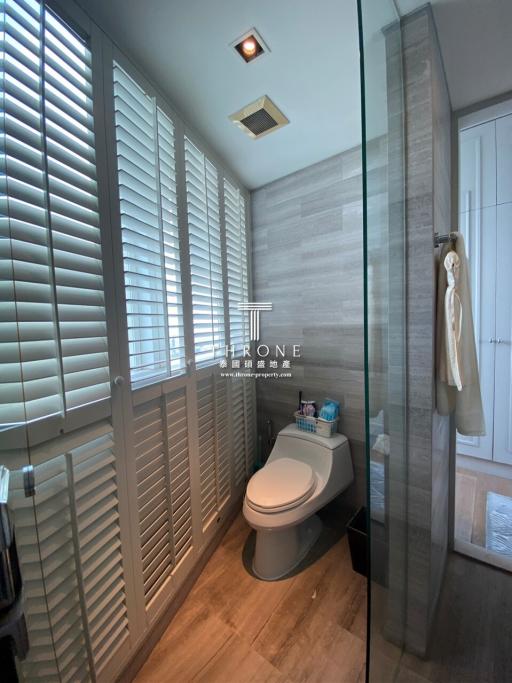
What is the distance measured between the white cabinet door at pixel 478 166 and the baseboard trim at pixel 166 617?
2.63m

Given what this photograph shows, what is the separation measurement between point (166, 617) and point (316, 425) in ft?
3.71

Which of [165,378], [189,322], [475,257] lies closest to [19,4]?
[189,322]

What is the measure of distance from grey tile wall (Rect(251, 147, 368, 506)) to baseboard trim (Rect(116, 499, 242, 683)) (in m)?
0.74

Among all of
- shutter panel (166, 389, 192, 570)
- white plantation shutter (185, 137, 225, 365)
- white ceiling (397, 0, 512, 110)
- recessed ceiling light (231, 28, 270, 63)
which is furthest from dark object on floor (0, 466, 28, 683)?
white ceiling (397, 0, 512, 110)

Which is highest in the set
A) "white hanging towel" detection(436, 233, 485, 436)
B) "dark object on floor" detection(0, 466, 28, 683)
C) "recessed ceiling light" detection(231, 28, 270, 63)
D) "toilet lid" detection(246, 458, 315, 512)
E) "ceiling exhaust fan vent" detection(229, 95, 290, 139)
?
"recessed ceiling light" detection(231, 28, 270, 63)

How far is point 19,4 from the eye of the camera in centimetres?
63

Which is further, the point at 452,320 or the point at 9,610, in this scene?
the point at 452,320

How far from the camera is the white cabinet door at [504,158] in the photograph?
167 cm

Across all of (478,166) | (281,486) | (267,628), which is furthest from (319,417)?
(478,166)

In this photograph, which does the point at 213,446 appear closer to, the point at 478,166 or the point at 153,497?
the point at 153,497

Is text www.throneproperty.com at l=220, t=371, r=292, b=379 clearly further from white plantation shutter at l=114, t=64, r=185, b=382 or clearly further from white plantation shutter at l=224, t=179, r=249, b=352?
white plantation shutter at l=114, t=64, r=185, b=382

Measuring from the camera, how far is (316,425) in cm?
163

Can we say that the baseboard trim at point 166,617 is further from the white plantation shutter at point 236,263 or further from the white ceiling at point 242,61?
the white ceiling at point 242,61

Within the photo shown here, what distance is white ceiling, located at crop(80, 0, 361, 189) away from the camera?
85 cm
